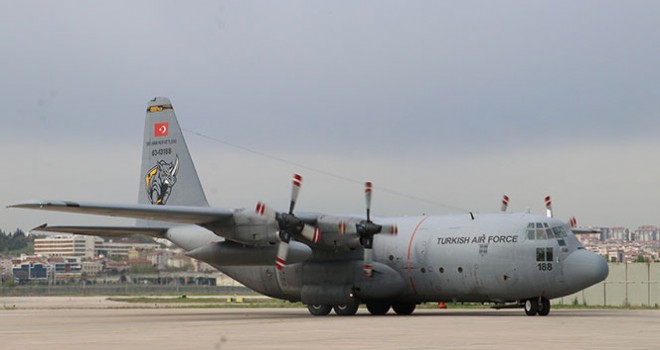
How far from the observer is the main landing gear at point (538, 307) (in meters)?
32.2

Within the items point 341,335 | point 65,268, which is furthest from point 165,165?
point 65,268

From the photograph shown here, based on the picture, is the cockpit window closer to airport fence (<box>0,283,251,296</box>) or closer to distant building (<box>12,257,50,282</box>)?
airport fence (<box>0,283,251,296</box>)

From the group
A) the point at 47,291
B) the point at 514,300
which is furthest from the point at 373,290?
the point at 47,291

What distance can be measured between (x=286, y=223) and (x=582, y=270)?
9327mm

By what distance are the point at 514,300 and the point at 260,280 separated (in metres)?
9.34

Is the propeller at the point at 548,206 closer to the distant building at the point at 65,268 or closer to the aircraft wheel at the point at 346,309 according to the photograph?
the aircraft wheel at the point at 346,309

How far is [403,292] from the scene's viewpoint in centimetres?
3419

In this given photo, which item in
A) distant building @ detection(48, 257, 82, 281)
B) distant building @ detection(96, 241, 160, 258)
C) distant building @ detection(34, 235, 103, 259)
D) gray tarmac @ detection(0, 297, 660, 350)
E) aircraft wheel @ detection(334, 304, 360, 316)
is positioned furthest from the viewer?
distant building @ detection(48, 257, 82, 281)

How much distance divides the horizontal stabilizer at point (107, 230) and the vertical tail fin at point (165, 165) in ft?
6.14

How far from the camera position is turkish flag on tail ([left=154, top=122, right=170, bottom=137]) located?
128 feet

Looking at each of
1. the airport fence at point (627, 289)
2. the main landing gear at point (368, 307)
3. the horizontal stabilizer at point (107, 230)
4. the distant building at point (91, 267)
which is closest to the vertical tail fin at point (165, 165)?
the horizontal stabilizer at point (107, 230)

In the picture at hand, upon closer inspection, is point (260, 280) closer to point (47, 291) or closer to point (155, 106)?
point (155, 106)

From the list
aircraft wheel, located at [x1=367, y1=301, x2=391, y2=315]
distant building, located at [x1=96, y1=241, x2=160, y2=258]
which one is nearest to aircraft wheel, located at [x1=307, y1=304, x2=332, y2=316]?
aircraft wheel, located at [x1=367, y1=301, x2=391, y2=315]

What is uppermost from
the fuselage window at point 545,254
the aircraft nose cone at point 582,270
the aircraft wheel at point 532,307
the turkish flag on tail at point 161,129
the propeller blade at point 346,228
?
the turkish flag on tail at point 161,129
